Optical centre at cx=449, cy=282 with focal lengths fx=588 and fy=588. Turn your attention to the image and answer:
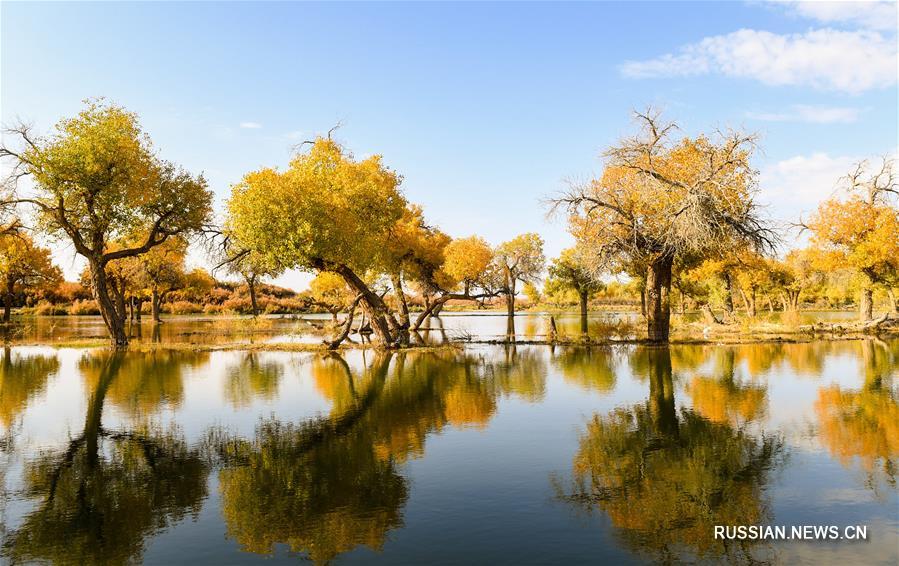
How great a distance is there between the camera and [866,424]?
13719 mm

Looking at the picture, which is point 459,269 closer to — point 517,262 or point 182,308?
point 517,262

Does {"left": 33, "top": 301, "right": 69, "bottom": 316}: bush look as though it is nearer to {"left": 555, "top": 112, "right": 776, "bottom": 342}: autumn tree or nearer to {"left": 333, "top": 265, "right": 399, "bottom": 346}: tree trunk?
{"left": 333, "top": 265, "right": 399, "bottom": 346}: tree trunk

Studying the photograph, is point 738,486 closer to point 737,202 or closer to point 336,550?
point 336,550

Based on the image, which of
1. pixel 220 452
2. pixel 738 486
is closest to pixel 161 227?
pixel 220 452

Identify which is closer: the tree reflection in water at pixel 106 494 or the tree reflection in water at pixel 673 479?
the tree reflection in water at pixel 106 494

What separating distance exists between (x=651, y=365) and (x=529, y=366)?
5.15m

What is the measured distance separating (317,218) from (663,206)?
1809 centimetres

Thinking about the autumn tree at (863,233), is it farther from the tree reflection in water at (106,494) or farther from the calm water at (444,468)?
the tree reflection in water at (106,494)

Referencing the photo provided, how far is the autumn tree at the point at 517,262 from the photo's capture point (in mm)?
67438

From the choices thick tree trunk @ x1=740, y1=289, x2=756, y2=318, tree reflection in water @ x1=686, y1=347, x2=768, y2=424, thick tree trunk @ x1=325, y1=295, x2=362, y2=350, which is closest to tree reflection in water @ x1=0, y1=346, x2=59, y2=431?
thick tree trunk @ x1=325, y1=295, x2=362, y2=350

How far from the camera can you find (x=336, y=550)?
7.27 m

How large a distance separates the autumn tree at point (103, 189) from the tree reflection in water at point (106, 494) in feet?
76.7

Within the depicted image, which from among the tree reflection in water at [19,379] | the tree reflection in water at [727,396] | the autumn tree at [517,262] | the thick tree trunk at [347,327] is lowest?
the tree reflection in water at [727,396]

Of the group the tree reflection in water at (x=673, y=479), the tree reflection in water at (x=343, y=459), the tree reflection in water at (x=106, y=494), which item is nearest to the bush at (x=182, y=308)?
the tree reflection in water at (x=343, y=459)
